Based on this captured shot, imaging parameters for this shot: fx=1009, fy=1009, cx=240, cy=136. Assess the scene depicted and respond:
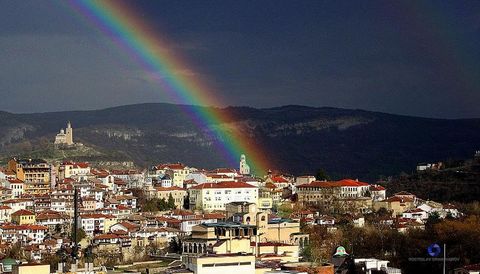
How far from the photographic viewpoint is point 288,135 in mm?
145375

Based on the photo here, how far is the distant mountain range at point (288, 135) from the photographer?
122 meters

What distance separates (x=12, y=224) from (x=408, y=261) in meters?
18.4

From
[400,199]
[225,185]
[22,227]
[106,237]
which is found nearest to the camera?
[106,237]

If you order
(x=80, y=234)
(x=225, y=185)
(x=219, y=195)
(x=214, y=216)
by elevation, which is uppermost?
(x=225, y=185)

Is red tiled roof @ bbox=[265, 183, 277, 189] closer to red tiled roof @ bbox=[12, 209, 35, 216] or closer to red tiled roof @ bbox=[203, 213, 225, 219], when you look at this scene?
red tiled roof @ bbox=[203, 213, 225, 219]

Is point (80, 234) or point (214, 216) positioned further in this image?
point (214, 216)

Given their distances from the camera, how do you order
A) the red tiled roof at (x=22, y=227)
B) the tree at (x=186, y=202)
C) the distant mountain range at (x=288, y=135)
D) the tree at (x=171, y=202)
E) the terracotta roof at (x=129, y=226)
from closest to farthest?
1. the red tiled roof at (x=22, y=227)
2. the terracotta roof at (x=129, y=226)
3. the tree at (x=171, y=202)
4. the tree at (x=186, y=202)
5. the distant mountain range at (x=288, y=135)

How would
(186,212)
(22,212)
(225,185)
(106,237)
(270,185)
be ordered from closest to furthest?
1. (106,237)
2. (22,212)
3. (186,212)
4. (225,185)
5. (270,185)

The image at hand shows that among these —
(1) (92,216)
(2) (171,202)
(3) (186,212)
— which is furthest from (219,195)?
(1) (92,216)

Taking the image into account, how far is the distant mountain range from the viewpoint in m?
122

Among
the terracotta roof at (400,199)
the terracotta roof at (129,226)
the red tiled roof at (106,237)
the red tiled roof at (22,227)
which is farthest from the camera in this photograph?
the terracotta roof at (400,199)

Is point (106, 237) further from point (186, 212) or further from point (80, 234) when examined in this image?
point (186, 212)

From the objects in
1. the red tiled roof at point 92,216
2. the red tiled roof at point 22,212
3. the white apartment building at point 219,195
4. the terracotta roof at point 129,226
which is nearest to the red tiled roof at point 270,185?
the white apartment building at point 219,195

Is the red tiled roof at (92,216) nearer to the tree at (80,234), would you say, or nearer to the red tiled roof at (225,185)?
the tree at (80,234)
